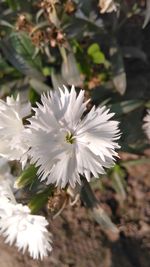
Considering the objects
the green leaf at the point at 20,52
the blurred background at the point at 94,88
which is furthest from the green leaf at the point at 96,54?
the green leaf at the point at 20,52

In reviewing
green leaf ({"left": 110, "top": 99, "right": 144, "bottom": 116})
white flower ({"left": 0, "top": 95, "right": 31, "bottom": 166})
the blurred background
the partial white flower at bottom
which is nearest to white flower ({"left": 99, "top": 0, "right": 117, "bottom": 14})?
the blurred background

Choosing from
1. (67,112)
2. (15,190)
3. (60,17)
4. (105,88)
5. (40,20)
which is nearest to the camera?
(67,112)

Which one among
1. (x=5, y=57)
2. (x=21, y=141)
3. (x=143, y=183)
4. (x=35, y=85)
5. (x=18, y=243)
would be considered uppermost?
(x=5, y=57)

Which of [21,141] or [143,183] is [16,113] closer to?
[21,141]

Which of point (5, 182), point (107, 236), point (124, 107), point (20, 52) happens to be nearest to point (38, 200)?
point (5, 182)

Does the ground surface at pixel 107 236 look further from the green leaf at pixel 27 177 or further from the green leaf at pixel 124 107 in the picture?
the green leaf at pixel 27 177

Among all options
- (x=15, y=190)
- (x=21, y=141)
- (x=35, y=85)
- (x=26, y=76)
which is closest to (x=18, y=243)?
(x=15, y=190)
